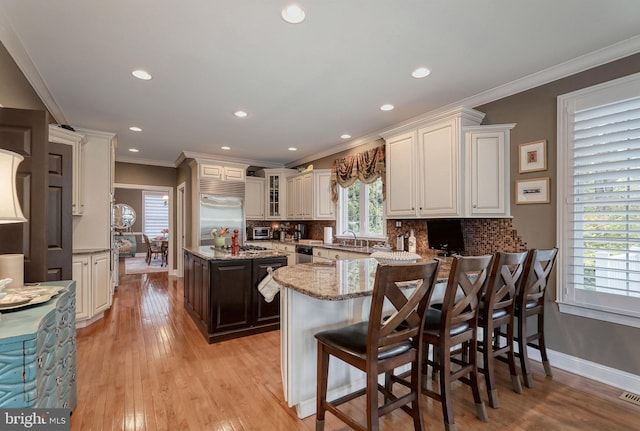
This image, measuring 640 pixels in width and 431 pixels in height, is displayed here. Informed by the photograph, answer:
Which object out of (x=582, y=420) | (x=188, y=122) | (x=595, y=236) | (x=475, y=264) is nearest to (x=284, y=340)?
(x=475, y=264)

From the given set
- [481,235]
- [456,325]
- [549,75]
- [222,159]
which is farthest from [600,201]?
[222,159]

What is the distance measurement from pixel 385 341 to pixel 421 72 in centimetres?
236

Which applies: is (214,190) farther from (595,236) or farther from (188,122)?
(595,236)

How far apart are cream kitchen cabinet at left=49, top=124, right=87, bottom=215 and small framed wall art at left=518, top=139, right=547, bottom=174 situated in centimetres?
477

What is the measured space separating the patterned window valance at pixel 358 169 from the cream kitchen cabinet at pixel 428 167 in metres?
0.41

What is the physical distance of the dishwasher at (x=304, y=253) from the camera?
5.11 metres

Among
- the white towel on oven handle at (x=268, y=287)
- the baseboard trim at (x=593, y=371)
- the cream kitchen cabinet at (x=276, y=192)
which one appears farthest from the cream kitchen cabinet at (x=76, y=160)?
the baseboard trim at (x=593, y=371)

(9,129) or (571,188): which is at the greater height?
(9,129)

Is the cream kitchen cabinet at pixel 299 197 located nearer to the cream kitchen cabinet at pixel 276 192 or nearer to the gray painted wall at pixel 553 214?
the cream kitchen cabinet at pixel 276 192

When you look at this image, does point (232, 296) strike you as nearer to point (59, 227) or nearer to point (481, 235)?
point (59, 227)

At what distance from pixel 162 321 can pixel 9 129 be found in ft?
9.24

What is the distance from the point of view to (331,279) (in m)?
1.98

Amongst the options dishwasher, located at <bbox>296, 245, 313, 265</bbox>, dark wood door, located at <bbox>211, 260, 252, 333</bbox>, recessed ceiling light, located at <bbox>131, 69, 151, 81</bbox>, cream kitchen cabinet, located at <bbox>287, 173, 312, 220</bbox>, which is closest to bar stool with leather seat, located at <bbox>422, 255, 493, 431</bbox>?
dark wood door, located at <bbox>211, 260, 252, 333</bbox>

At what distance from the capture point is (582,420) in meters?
1.97
